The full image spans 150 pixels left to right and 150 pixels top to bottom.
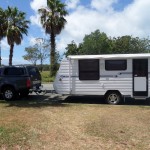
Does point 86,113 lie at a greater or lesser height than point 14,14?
lesser

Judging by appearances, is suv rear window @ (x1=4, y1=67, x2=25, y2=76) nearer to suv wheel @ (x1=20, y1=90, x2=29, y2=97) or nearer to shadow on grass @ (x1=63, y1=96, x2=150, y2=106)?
suv wheel @ (x1=20, y1=90, x2=29, y2=97)

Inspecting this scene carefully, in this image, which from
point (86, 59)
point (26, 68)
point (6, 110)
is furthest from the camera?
point (26, 68)

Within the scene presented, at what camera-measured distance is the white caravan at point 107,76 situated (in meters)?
15.5

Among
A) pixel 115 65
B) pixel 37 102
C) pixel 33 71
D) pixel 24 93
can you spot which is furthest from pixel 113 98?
pixel 24 93

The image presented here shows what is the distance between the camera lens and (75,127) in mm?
10578

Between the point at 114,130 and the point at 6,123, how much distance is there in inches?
140

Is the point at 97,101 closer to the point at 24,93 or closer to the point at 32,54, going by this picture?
the point at 24,93

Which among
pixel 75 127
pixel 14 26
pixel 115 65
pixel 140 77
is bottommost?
pixel 75 127

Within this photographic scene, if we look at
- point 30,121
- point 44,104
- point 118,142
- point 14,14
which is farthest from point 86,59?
point 14,14

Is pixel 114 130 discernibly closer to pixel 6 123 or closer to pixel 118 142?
pixel 118 142

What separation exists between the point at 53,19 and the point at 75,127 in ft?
94.3

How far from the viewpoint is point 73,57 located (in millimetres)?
15977

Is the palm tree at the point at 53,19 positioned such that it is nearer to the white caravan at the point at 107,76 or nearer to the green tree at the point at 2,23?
the green tree at the point at 2,23

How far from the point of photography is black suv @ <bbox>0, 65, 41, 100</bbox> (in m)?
17.4
